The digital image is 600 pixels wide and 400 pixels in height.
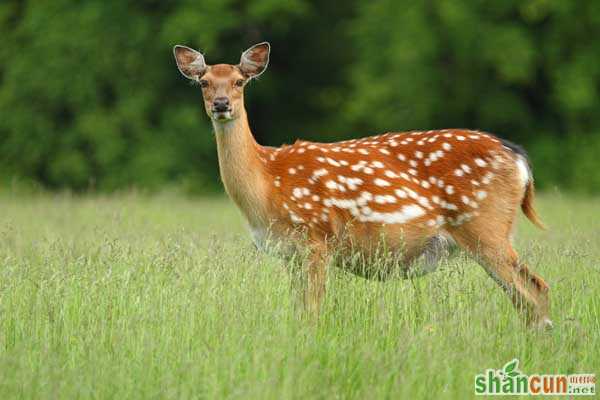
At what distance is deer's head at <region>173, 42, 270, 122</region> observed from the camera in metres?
7.10

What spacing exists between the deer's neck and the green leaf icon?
2.11 metres

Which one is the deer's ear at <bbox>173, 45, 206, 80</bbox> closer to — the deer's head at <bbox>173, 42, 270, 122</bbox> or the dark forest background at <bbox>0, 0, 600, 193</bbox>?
the deer's head at <bbox>173, 42, 270, 122</bbox>

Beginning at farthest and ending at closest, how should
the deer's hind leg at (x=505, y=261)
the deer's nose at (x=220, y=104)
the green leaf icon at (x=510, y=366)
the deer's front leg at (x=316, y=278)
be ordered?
the deer's nose at (x=220, y=104)
the deer's hind leg at (x=505, y=261)
the deer's front leg at (x=316, y=278)
the green leaf icon at (x=510, y=366)

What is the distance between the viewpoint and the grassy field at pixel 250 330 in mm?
5016

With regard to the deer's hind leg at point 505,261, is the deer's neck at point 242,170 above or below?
above

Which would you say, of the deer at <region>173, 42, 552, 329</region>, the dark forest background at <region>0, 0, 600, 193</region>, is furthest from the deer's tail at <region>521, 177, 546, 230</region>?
the dark forest background at <region>0, 0, 600, 193</region>

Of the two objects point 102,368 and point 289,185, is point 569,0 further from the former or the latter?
point 102,368

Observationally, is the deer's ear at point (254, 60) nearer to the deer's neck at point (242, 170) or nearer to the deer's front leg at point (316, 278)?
the deer's neck at point (242, 170)

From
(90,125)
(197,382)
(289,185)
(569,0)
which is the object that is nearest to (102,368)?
(197,382)

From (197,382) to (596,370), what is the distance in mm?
2048

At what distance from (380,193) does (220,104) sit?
47.0 inches

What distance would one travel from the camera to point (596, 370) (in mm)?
5559

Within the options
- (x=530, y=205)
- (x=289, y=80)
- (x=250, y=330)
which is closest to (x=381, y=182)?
(x=530, y=205)

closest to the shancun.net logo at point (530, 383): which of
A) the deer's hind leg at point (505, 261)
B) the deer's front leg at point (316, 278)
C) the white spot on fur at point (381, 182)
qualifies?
the deer's hind leg at point (505, 261)
